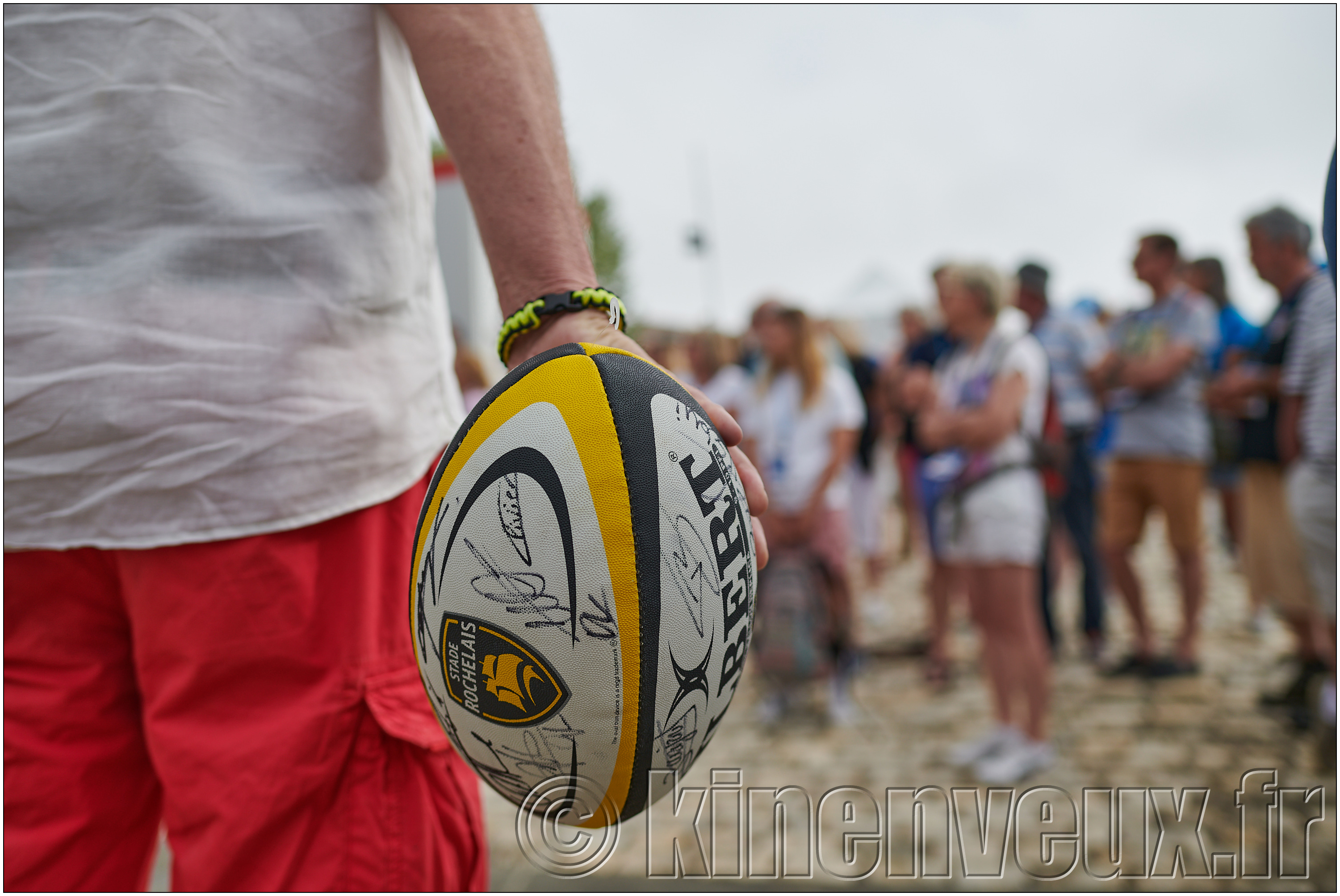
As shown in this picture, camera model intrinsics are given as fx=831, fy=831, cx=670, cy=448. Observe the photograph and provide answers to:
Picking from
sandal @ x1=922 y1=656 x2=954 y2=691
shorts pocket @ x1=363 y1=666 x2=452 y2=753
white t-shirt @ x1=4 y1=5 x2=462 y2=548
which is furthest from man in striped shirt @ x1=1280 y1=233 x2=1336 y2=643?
white t-shirt @ x1=4 y1=5 x2=462 y2=548

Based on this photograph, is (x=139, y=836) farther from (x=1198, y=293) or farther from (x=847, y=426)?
(x=1198, y=293)

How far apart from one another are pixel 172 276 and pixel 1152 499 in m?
4.89

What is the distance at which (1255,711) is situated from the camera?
3.88 m

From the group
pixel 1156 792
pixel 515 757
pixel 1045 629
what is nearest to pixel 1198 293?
pixel 1045 629

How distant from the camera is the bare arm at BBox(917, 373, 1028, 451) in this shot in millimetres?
3268

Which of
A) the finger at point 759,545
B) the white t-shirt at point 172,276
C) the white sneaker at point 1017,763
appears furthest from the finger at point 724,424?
the white sneaker at point 1017,763

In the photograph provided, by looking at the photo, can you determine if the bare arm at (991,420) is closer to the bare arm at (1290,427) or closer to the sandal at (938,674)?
the bare arm at (1290,427)

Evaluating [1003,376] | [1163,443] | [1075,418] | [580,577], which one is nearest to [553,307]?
[580,577]

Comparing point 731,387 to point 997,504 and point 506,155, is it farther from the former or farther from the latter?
point 506,155

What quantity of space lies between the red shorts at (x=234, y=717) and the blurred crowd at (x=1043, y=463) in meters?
Answer: 2.71

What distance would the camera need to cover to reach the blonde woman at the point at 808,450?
4.32 m

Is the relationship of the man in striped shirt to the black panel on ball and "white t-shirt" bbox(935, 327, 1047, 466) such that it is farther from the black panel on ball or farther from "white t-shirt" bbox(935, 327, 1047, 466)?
the black panel on ball

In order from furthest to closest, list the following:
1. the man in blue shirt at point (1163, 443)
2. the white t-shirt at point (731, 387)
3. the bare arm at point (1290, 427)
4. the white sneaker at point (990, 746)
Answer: the white t-shirt at point (731, 387) → the man in blue shirt at point (1163, 443) → the white sneaker at point (990, 746) → the bare arm at point (1290, 427)

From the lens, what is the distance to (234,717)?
3.62ft
